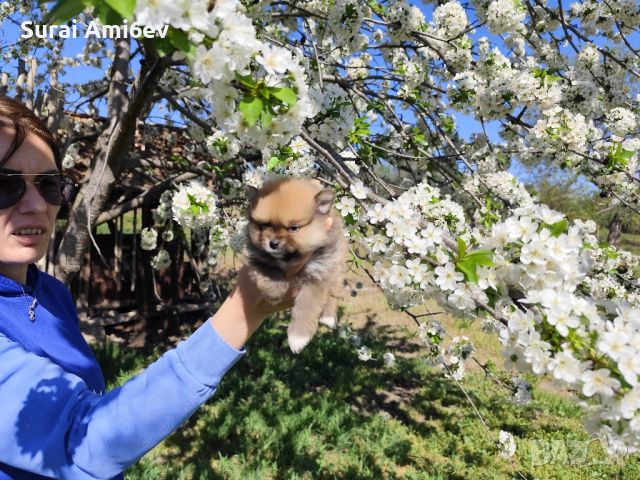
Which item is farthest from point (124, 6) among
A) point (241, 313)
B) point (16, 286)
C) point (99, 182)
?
point (99, 182)

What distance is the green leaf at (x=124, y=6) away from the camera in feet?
2.68

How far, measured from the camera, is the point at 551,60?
512 centimetres

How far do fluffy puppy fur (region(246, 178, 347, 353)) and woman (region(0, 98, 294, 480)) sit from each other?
555mm

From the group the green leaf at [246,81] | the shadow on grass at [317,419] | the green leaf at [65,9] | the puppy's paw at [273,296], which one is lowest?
the shadow on grass at [317,419]

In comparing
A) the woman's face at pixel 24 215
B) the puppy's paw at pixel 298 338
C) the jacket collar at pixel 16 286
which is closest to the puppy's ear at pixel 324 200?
the puppy's paw at pixel 298 338

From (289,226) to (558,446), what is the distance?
17.2ft

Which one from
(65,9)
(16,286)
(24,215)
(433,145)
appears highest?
(433,145)

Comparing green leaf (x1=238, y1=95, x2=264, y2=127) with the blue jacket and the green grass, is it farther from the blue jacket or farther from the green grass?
the green grass

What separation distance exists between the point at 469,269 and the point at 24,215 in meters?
1.68

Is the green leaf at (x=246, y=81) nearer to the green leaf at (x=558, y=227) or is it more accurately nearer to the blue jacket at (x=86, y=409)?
the blue jacket at (x=86, y=409)

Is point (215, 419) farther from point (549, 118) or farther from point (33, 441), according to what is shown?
point (549, 118)

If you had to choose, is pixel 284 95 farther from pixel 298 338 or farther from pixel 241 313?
pixel 298 338

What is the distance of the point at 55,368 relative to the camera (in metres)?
1.34

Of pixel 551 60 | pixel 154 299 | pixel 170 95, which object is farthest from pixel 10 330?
pixel 154 299
